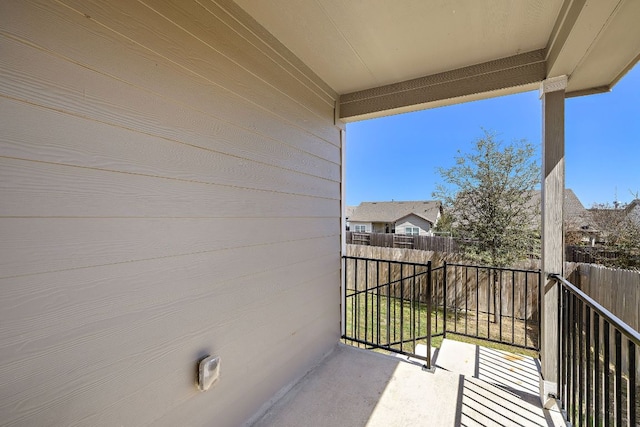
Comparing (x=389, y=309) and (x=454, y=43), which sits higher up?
(x=454, y=43)

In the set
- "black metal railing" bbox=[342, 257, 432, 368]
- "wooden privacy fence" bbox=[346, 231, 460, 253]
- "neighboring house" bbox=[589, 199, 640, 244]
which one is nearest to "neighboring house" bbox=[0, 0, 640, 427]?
"black metal railing" bbox=[342, 257, 432, 368]

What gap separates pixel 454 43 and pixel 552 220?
136cm

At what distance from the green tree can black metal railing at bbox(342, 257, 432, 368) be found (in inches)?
51.0

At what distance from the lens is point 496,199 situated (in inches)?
214

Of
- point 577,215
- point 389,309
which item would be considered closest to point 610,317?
point 389,309

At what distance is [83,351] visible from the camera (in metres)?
0.95

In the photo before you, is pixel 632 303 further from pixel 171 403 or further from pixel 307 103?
pixel 171 403

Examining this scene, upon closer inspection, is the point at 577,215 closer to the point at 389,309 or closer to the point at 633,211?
the point at 633,211

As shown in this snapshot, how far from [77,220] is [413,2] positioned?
6.06 ft

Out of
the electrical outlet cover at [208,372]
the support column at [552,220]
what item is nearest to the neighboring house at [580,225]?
the support column at [552,220]

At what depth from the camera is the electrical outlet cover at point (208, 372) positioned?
1.34 m

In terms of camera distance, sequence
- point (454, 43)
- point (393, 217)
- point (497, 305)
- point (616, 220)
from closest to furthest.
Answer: point (454, 43), point (616, 220), point (497, 305), point (393, 217)

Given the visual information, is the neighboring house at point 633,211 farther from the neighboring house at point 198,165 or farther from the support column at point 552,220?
the support column at point 552,220

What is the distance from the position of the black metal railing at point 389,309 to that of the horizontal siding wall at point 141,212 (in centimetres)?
102
